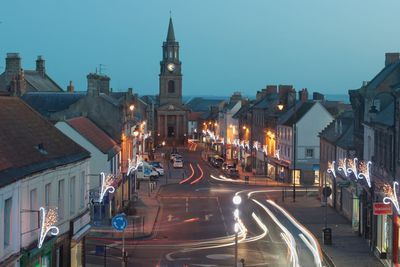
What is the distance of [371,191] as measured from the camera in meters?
41.2

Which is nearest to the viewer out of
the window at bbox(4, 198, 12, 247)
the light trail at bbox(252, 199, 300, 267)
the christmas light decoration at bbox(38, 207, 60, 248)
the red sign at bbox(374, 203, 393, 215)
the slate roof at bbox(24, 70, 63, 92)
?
the window at bbox(4, 198, 12, 247)

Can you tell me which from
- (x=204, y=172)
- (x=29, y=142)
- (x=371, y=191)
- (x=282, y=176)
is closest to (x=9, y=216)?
(x=29, y=142)

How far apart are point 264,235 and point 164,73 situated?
137461mm

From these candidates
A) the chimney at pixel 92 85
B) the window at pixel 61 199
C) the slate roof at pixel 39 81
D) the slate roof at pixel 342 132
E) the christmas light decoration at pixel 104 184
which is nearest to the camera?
the window at pixel 61 199

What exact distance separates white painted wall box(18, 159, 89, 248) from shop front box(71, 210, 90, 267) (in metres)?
0.30

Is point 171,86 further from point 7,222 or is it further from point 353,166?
point 7,222

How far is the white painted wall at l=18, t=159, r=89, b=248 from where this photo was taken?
2361 cm

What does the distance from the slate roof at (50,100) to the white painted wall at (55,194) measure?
3882 centimetres

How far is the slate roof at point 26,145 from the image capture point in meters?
22.9

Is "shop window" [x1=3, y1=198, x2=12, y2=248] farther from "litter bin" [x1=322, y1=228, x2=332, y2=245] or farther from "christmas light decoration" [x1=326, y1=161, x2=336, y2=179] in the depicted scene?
"christmas light decoration" [x1=326, y1=161, x2=336, y2=179]

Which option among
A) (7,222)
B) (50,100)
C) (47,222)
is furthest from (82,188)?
(50,100)

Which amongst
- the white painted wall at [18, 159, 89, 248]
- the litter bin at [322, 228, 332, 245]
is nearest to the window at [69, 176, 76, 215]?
the white painted wall at [18, 159, 89, 248]

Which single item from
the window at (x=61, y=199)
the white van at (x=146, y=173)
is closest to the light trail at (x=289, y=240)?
the window at (x=61, y=199)

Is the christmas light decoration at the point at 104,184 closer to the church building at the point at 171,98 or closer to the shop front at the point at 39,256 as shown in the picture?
the shop front at the point at 39,256
